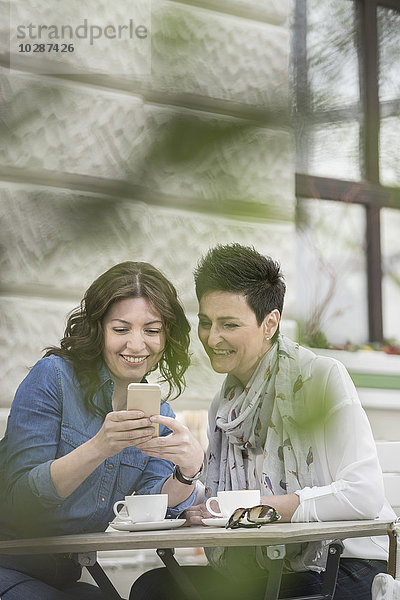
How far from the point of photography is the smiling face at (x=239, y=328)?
142 cm

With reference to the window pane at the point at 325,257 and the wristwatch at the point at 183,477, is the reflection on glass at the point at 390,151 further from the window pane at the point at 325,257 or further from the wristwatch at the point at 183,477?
the wristwatch at the point at 183,477

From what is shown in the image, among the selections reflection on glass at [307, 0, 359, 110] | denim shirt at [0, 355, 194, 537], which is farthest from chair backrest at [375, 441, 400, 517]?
reflection on glass at [307, 0, 359, 110]

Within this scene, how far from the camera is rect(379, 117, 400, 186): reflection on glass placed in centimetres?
25

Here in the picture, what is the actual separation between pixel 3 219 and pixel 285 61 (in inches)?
4.0

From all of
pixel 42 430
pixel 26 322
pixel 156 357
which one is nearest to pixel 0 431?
pixel 42 430

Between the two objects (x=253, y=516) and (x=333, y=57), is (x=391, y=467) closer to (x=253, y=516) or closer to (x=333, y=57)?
(x=253, y=516)

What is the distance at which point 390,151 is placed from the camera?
262mm

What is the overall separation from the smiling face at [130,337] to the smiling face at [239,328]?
10 centimetres

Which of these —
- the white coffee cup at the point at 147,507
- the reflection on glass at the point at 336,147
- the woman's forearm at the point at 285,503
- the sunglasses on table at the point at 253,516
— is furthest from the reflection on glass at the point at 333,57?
the woman's forearm at the point at 285,503

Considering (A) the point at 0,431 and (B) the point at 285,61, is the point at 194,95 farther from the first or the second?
(A) the point at 0,431

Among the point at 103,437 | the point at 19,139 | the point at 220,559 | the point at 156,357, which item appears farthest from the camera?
the point at 220,559

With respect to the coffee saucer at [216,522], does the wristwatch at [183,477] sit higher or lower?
higher

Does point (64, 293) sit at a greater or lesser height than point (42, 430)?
Result: greater

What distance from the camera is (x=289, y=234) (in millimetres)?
278
